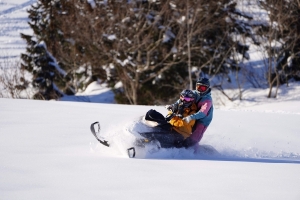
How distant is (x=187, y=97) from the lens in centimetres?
806

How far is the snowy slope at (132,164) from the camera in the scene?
17.9 ft

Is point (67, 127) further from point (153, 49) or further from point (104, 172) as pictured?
point (153, 49)

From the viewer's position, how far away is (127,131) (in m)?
7.71

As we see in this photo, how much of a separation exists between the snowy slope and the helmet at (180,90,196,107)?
0.79 metres

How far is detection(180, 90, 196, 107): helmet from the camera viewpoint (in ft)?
26.3

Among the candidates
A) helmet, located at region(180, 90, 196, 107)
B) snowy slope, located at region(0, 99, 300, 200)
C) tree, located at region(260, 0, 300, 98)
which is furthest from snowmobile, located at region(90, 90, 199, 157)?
tree, located at region(260, 0, 300, 98)

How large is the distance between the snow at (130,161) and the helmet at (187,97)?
0.76 metres

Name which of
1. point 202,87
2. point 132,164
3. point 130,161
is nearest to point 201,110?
point 202,87

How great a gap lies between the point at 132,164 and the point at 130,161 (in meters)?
0.23

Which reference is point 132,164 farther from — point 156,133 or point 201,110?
point 201,110

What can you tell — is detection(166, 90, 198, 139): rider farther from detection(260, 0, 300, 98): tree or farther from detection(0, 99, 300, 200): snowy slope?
detection(260, 0, 300, 98): tree

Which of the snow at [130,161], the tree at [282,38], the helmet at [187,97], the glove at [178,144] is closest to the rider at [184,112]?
the helmet at [187,97]

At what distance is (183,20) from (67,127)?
17.0 m

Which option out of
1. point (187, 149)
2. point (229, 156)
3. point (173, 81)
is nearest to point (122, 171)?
point (187, 149)
